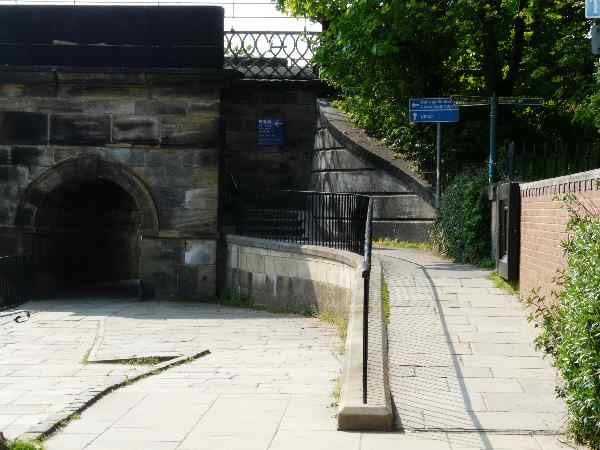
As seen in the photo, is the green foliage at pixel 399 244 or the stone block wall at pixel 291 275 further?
the green foliage at pixel 399 244

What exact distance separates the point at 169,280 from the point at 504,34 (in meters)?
8.20

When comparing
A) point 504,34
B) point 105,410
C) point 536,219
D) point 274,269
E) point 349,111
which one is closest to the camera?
point 105,410

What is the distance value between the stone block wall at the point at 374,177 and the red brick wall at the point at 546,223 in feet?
22.5

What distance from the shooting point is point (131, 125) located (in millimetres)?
18328

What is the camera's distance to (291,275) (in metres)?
15.8

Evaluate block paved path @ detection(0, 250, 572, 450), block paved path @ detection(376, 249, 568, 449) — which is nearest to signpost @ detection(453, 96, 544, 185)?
block paved path @ detection(0, 250, 572, 450)

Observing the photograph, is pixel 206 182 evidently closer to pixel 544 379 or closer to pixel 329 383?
pixel 329 383

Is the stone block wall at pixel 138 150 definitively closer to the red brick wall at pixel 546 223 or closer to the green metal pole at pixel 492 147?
the green metal pole at pixel 492 147

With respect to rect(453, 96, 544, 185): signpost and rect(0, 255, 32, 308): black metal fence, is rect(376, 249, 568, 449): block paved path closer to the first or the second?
rect(453, 96, 544, 185): signpost

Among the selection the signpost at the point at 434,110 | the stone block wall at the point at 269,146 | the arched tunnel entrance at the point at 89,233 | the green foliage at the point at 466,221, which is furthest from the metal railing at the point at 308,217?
the stone block wall at the point at 269,146

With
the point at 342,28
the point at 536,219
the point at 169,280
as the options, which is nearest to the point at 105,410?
the point at 536,219

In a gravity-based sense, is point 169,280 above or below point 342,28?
below

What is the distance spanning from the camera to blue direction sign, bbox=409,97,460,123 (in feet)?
56.3

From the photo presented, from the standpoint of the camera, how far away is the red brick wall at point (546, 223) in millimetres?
8336
